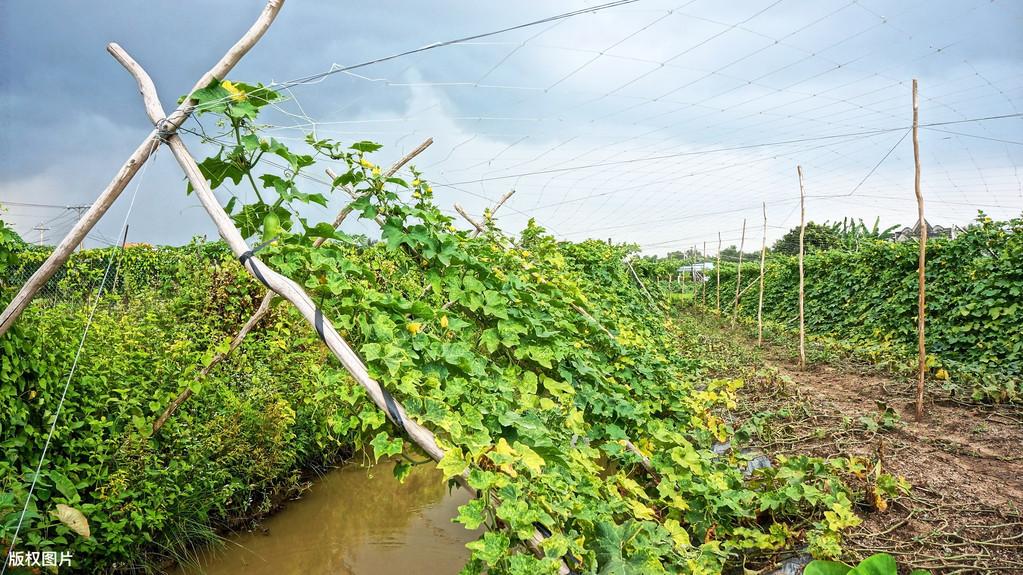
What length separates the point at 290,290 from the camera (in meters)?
2.18

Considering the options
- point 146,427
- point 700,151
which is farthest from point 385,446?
point 700,151

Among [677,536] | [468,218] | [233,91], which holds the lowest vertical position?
[677,536]

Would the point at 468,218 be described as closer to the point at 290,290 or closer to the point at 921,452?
the point at 290,290

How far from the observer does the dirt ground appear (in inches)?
108

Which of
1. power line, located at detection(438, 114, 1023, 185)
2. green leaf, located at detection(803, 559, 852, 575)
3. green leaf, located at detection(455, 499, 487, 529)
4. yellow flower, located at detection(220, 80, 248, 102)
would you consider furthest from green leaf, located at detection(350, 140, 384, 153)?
power line, located at detection(438, 114, 1023, 185)

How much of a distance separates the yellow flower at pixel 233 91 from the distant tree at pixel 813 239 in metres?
15.4

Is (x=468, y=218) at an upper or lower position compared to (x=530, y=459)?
upper

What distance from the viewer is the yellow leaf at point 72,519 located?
2.48m

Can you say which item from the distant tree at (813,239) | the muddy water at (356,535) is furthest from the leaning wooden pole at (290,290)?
the distant tree at (813,239)

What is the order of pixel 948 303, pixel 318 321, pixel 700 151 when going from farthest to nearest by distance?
1. pixel 700 151
2. pixel 948 303
3. pixel 318 321

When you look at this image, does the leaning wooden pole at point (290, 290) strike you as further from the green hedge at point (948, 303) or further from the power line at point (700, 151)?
the green hedge at point (948, 303)

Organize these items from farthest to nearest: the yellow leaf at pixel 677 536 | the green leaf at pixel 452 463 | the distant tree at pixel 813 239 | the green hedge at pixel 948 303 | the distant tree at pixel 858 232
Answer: the distant tree at pixel 813 239
the distant tree at pixel 858 232
the green hedge at pixel 948 303
the yellow leaf at pixel 677 536
the green leaf at pixel 452 463

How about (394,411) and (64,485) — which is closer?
(394,411)

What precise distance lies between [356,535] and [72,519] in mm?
1911
